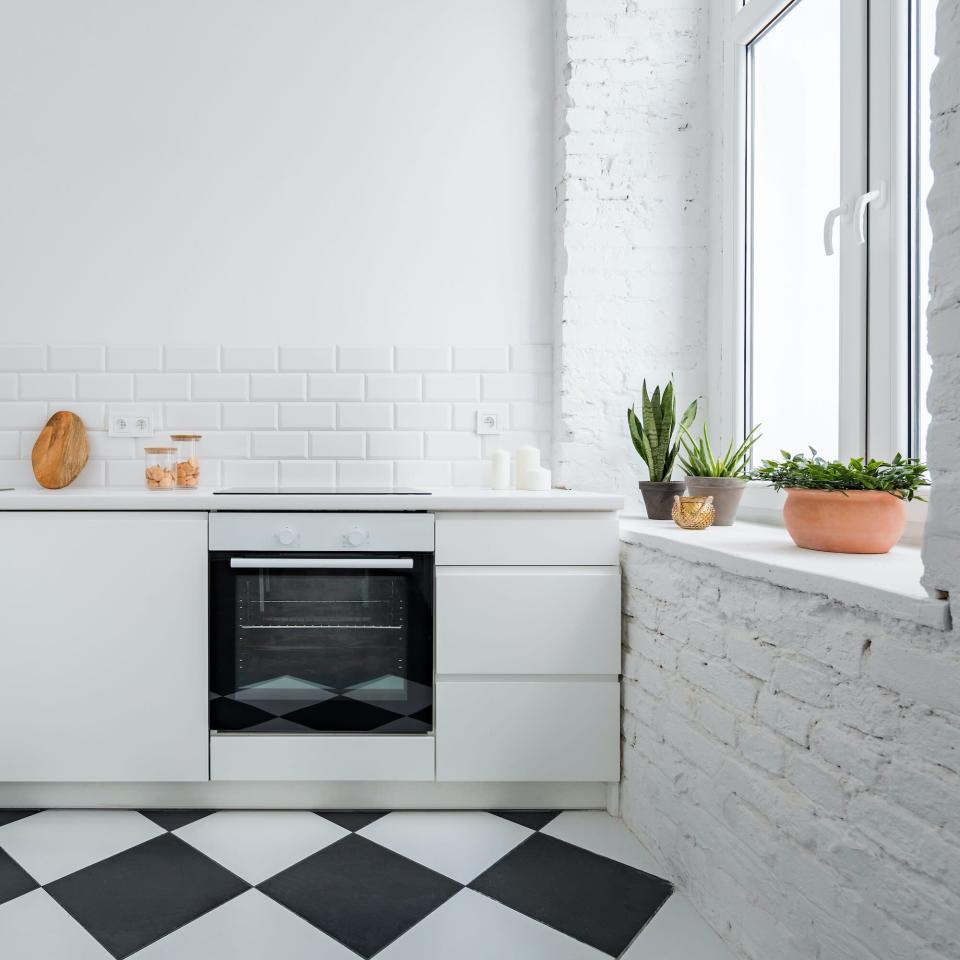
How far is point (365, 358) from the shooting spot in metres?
2.43

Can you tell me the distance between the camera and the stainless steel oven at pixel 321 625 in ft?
5.92

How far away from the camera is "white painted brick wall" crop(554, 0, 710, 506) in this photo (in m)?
2.33

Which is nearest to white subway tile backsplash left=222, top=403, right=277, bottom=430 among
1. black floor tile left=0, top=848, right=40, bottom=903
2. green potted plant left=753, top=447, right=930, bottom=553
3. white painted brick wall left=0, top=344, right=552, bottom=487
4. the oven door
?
white painted brick wall left=0, top=344, right=552, bottom=487

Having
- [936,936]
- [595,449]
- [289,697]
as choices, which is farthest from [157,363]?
[936,936]

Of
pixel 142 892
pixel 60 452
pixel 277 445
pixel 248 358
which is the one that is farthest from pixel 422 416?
pixel 142 892

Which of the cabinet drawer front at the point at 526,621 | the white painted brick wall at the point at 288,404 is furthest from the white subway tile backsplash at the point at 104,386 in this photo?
the cabinet drawer front at the point at 526,621

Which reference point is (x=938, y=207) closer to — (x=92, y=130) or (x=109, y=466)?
(x=109, y=466)

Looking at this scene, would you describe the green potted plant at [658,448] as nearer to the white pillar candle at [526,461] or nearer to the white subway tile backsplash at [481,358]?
the white pillar candle at [526,461]

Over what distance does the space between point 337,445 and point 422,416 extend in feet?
1.07

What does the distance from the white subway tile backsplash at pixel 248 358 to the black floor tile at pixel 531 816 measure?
166cm

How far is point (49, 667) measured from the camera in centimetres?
180

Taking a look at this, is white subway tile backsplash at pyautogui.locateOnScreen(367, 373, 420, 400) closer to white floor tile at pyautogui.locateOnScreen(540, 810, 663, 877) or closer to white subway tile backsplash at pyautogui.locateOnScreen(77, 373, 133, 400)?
white subway tile backsplash at pyautogui.locateOnScreen(77, 373, 133, 400)

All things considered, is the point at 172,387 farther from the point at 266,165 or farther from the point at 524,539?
the point at 524,539

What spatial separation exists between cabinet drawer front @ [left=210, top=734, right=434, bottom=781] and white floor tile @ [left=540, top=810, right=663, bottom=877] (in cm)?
39
